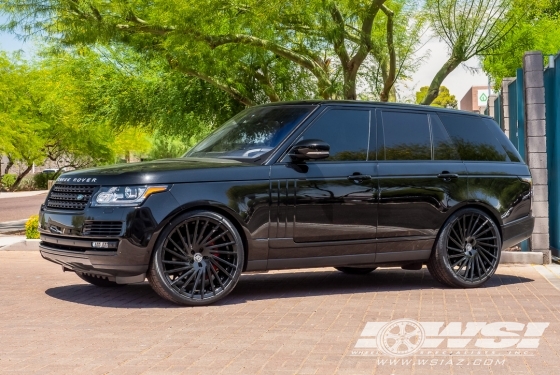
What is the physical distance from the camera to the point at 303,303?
A: 8617mm

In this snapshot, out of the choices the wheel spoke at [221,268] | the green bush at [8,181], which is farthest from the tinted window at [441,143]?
the green bush at [8,181]

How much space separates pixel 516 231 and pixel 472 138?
115 centimetres

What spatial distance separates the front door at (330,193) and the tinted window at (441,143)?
2.96 ft

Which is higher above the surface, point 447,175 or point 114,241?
point 447,175

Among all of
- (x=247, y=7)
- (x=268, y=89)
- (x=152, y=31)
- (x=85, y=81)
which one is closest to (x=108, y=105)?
(x=85, y=81)

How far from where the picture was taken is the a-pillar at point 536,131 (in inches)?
488

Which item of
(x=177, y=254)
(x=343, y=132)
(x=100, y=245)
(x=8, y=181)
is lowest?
(x=8, y=181)

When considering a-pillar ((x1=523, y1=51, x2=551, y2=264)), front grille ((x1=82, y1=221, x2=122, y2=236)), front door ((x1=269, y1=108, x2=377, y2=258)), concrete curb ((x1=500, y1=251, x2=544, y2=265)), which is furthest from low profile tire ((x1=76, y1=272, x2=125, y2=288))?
a-pillar ((x1=523, y1=51, x2=551, y2=264))

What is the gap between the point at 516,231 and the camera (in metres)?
10.3

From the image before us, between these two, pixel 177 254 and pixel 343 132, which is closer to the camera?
pixel 177 254

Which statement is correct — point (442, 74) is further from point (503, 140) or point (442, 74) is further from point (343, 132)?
point (343, 132)

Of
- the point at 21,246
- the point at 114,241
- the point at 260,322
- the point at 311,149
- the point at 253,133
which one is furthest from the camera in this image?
the point at 21,246

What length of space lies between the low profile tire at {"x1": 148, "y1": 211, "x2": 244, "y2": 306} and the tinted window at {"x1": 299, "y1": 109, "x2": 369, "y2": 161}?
52.4 inches

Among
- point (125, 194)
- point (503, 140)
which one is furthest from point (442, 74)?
point (125, 194)
